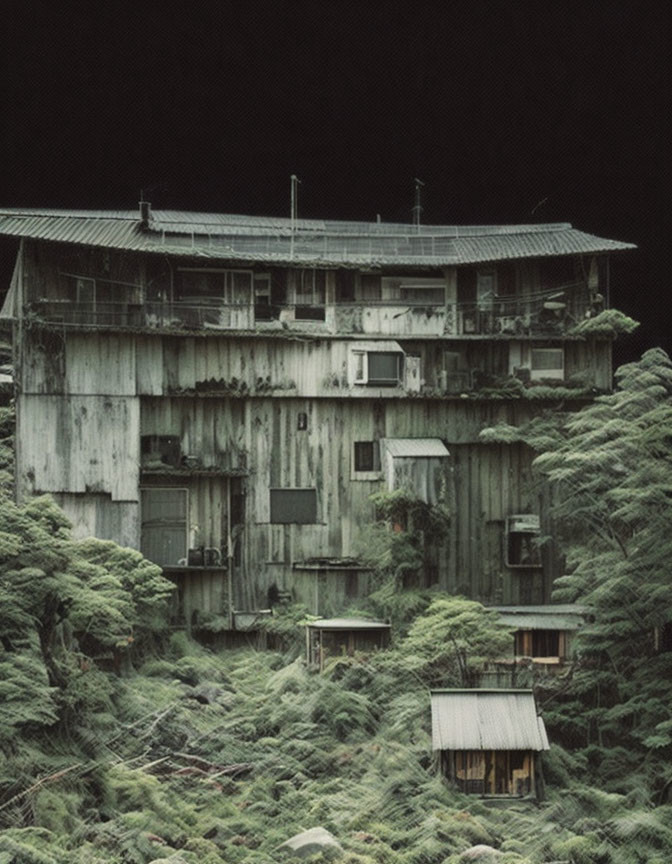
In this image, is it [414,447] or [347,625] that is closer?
[347,625]

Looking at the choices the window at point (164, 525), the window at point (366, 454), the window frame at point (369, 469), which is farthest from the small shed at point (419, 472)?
the window at point (164, 525)

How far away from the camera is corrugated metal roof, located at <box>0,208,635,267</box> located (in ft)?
98.1

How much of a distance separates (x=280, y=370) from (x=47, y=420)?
19.8 feet

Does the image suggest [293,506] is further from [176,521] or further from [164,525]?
[164,525]

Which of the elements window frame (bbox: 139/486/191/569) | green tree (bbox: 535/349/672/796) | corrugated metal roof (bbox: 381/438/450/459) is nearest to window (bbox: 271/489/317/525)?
window frame (bbox: 139/486/191/569)

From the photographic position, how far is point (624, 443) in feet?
79.7

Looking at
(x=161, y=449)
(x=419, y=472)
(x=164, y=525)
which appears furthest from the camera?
(x=161, y=449)

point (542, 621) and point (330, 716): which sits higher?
point (542, 621)

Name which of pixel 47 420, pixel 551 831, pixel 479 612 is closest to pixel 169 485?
pixel 47 420

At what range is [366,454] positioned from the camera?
103 ft

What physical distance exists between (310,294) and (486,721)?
13665mm

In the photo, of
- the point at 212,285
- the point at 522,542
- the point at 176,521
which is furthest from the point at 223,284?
the point at 522,542

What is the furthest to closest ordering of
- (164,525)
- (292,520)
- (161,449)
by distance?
(292,520) < (161,449) < (164,525)

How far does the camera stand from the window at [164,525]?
98.8 ft
